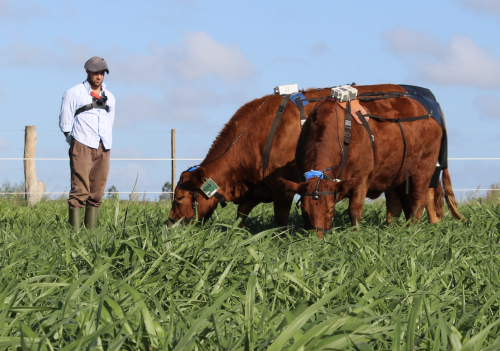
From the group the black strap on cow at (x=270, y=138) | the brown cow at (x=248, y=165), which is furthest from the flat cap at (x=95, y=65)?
the black strap on cow at (x=270, y=138)

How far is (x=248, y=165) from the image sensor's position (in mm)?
6848

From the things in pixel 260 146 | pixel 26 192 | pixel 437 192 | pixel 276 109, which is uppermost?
pixel 276 109

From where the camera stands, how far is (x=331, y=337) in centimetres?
208

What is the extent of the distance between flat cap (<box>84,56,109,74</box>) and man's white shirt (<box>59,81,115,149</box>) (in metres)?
0.24

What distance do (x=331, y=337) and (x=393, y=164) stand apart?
494 centimetres

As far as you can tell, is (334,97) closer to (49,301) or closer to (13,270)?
(13,270)

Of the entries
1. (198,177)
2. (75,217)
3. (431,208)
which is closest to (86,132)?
(75,217)

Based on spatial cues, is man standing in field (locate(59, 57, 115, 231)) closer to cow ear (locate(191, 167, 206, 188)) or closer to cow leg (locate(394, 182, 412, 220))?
cow ear (locate(191, 167, 206, 188))

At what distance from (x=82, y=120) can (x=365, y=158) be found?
3196 millimetres

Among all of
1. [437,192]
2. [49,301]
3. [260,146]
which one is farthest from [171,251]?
[437,192]

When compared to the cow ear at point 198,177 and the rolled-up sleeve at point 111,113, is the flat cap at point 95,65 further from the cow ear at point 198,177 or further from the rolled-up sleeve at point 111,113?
the cow ear at point 198,177

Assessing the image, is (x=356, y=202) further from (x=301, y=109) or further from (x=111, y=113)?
(x=111, y=113)

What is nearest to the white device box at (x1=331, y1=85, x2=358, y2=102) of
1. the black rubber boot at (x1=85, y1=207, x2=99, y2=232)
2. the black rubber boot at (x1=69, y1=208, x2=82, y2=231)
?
the black rubber boot at (x1=85, y1=207, x2=99, y2=232)

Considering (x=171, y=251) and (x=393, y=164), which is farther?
(x=393, y=164)
